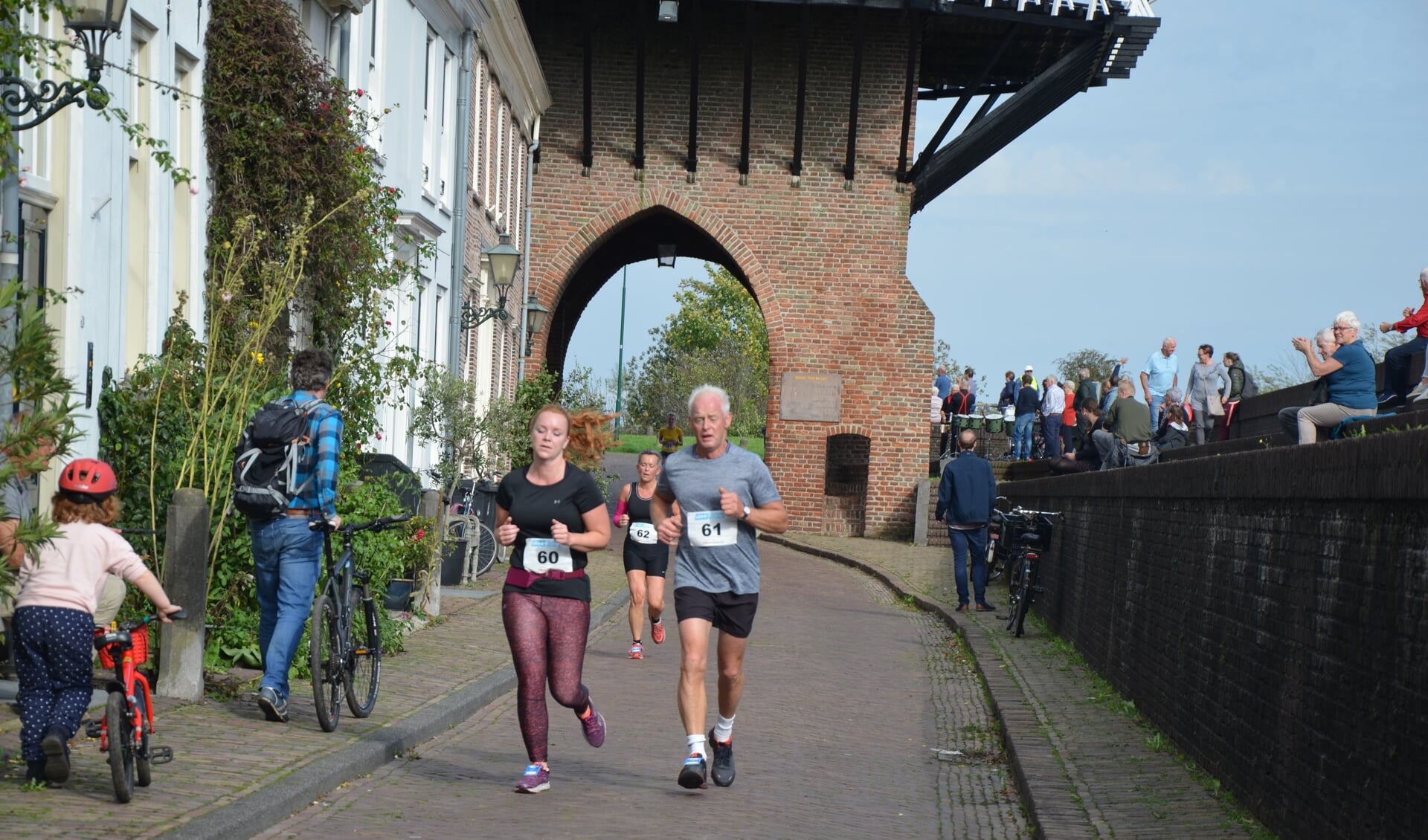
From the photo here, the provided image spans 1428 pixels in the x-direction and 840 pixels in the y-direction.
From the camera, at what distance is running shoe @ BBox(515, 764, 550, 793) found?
7.42m

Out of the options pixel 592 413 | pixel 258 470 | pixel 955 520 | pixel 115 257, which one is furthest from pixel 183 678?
pixel 592 413

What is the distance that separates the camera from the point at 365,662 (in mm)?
8898

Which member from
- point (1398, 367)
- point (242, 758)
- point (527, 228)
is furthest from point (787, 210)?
point (242, 758)

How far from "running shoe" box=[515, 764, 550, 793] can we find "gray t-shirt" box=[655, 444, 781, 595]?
3.32 feet

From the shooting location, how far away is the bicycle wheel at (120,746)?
620cm

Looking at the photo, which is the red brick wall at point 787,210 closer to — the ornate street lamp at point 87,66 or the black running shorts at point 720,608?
the ornate street lamp at point 87,66

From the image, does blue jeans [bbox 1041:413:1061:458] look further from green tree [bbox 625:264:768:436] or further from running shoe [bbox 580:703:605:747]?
green tree [bbox 625:264:768:436]

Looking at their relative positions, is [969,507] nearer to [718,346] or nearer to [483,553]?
[483,553]

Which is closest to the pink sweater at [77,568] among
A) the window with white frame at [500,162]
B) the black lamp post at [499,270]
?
the black lamp post at [499,270]

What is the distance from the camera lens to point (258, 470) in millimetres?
8453

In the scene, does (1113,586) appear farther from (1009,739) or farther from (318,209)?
(318,209)

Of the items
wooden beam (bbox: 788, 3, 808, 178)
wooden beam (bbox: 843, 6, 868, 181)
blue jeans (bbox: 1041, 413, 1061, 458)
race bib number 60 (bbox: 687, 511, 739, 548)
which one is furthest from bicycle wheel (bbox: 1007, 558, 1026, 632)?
wooden beam (bbox: 843, 6, 868, 181)

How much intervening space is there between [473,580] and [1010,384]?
1921 centimetres

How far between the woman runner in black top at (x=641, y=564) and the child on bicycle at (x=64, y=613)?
5.78m
